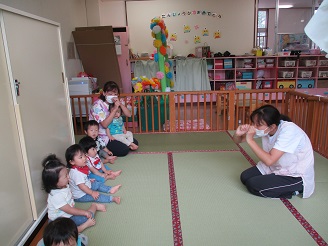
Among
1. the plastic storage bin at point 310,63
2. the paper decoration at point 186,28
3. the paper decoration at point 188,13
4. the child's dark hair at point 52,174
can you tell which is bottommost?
the child's dark hair at point 52,174

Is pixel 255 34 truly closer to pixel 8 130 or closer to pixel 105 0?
pixel 105 0

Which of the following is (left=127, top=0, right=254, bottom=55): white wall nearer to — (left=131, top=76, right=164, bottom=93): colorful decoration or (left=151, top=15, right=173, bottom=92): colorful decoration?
(left=151, top=15, right=173, bottom=92): colorful decoration

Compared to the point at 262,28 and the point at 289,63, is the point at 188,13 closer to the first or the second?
the point at 262,28

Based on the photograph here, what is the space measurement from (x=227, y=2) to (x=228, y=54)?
4.58ft

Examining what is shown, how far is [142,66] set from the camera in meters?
7.20

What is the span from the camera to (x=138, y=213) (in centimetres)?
214

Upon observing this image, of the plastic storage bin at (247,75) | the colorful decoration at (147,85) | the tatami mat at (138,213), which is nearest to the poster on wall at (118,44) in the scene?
the colorful decoration at (147,85)

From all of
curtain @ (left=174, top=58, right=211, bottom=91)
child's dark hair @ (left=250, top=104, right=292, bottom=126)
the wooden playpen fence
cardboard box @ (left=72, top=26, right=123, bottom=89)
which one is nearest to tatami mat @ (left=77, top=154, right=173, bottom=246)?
child's dark hair @ (left=250, top=104, right=292, bottom=126)

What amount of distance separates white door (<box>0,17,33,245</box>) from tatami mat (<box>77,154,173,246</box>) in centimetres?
47

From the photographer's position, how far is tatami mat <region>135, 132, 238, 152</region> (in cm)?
360

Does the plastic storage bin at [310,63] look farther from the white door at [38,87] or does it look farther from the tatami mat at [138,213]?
the white door at [38,87]

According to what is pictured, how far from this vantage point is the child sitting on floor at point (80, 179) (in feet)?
7.14

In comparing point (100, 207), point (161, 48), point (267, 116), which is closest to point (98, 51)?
point (161, 48)

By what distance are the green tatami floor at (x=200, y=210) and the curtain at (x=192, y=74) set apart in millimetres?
4480
